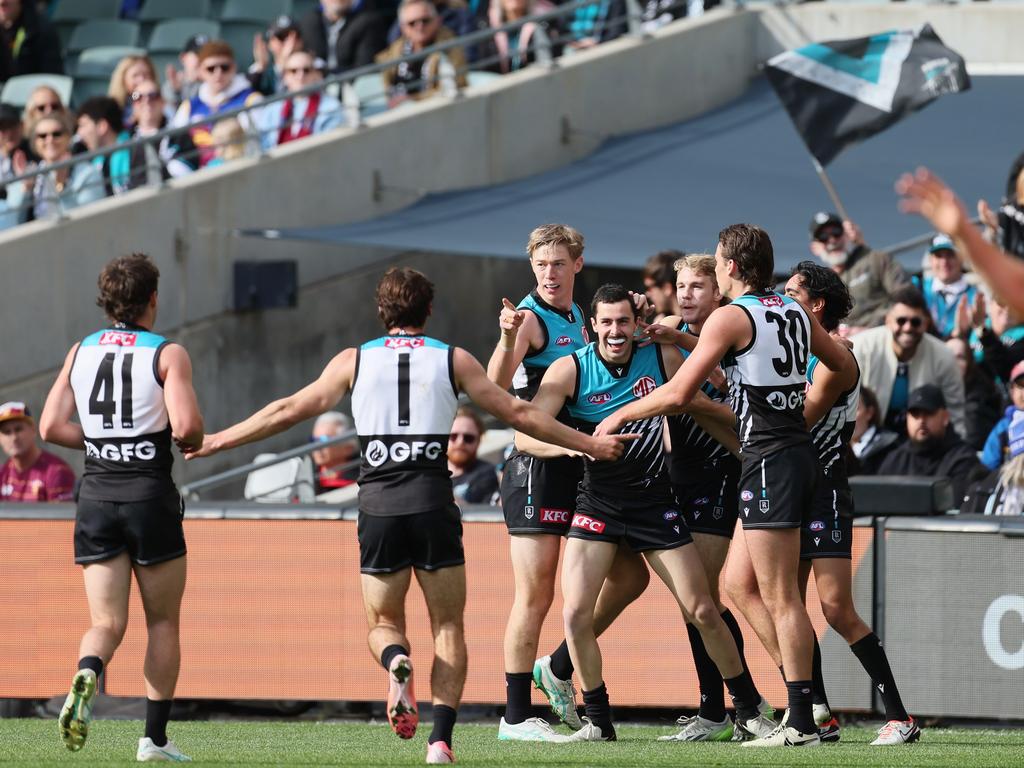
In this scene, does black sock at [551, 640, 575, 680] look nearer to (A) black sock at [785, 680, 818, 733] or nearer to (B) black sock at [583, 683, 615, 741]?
(B) black sock at [583, 683, 615, 741]

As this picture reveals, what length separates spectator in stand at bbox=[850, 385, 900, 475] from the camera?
40.1ft

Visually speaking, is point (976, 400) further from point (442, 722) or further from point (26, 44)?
point (26, 44)

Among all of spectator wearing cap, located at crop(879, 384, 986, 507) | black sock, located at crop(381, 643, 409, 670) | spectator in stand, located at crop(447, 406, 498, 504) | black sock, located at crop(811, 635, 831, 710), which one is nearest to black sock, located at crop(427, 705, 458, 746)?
black sock, located at crop(381, 643, 409, 670)

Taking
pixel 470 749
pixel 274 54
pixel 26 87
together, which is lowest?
pixel 470 749

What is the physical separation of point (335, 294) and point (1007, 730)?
Result: 9066 mm

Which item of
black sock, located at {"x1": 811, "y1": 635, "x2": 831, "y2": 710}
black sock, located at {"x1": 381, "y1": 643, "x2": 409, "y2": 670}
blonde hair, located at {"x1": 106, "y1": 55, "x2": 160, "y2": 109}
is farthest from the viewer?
blonde hair, located at {"x1": 106, "y1": 55, "x2": 160, "y2": 109}

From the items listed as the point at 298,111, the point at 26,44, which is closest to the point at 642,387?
the point at 298,111

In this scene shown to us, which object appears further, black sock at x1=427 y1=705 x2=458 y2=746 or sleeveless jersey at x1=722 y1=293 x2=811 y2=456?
sleeveless jersey at x1=722 y1=293 x2=811 y2=456

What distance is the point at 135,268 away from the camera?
27.1ft

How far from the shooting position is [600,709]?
9344mm

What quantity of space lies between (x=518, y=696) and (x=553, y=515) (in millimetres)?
889

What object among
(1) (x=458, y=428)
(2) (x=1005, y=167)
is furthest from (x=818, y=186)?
(1) (x=458, y=428)

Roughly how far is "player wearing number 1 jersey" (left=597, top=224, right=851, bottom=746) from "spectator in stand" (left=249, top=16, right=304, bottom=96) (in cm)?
1015

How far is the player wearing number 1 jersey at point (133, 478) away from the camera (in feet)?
26.9
